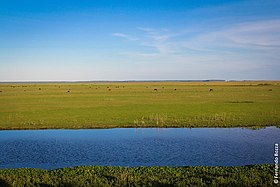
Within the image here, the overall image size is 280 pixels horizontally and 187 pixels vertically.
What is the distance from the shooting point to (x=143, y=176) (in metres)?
15.6

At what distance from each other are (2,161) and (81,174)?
801cm

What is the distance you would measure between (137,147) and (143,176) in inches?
330

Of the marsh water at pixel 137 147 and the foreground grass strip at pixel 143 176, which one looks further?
the marsh water at pixel 137 147

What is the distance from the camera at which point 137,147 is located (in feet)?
78.7

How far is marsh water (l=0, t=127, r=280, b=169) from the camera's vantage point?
1992 cm

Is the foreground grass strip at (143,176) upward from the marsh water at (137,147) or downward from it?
upward

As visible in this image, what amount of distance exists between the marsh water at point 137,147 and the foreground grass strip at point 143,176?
8.01 ft

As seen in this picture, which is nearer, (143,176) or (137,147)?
(143,176)

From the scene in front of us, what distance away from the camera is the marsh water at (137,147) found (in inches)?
784

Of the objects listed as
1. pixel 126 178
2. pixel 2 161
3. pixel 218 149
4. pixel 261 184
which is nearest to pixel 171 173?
pixel 126 178

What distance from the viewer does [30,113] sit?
44.9m

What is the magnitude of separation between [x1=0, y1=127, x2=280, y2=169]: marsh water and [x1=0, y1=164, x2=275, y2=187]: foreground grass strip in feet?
8.01

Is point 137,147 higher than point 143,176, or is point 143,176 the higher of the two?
point 143,176

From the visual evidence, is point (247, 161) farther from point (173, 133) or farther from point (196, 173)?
point (173, 133)
